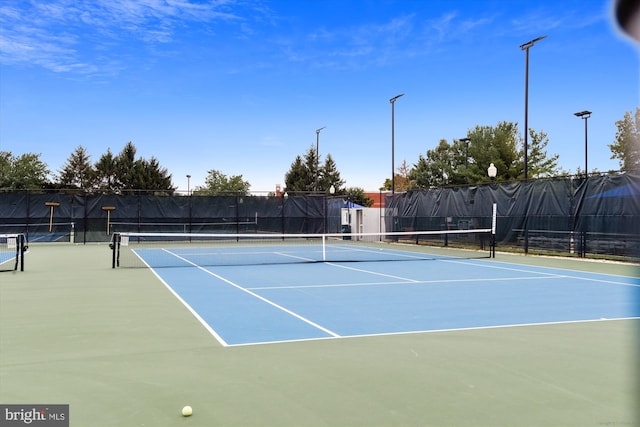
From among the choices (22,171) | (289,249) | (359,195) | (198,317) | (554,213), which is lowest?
(198,317)

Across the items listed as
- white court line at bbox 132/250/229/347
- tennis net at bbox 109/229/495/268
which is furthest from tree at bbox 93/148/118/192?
white court line at bbox 132/250/229/347

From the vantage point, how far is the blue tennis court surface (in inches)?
277

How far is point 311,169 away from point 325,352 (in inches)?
2617

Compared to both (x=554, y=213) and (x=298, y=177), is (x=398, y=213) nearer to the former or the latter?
(x=554, y=213)

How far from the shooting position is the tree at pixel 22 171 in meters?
63.8

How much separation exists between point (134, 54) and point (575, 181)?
19015 millimetres

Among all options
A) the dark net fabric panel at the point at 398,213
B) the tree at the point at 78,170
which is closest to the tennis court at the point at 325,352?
the dark net fabric panel at the point at 398,213

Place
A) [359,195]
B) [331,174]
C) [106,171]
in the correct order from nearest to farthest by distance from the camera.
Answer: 1. [106,171]
2. [359,195]
3. [331,174]

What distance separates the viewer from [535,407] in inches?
158

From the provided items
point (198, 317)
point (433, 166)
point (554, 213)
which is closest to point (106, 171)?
point (433, 166)

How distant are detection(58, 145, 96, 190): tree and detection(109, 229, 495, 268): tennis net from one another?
153 ft

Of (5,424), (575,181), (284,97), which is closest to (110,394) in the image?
(5,424)

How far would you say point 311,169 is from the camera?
235 ft

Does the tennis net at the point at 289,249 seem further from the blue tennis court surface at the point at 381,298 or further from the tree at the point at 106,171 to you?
the tree at the point at 106,171
